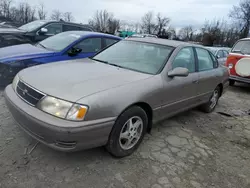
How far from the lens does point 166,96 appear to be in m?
3.15

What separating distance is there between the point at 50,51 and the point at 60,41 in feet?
1.96

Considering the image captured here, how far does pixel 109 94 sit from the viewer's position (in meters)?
2.36

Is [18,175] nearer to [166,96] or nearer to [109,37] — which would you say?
[166,96]

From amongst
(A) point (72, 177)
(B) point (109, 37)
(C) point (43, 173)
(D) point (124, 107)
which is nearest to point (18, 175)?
(C) point (43, 173)

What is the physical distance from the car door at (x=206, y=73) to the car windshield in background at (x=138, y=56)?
3.12 ft

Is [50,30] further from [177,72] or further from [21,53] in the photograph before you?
[177,72]

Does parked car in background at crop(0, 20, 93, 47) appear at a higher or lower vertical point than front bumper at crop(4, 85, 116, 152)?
higher

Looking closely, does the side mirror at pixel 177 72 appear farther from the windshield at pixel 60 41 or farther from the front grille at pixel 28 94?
the windshield at pixel 60 41

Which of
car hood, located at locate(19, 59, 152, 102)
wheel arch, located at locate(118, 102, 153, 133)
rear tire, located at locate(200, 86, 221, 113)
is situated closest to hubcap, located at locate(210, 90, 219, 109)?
rear tire, located at locate(200, 86, 221, 113)

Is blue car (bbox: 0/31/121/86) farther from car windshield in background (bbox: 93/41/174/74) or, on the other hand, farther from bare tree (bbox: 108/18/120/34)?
bare tree (bbox: 108/18/120/34)

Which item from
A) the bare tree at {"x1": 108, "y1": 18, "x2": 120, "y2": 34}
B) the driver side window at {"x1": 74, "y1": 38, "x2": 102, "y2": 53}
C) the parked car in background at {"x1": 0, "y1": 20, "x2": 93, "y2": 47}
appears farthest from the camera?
the bare tree at {"x1": 108, "y1": 18, "x2": 120, "y2": 34}

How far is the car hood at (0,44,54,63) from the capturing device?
4464 mm

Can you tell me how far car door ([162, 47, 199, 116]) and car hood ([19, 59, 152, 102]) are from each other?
0.46m

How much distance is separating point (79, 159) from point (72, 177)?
0.32 metres
